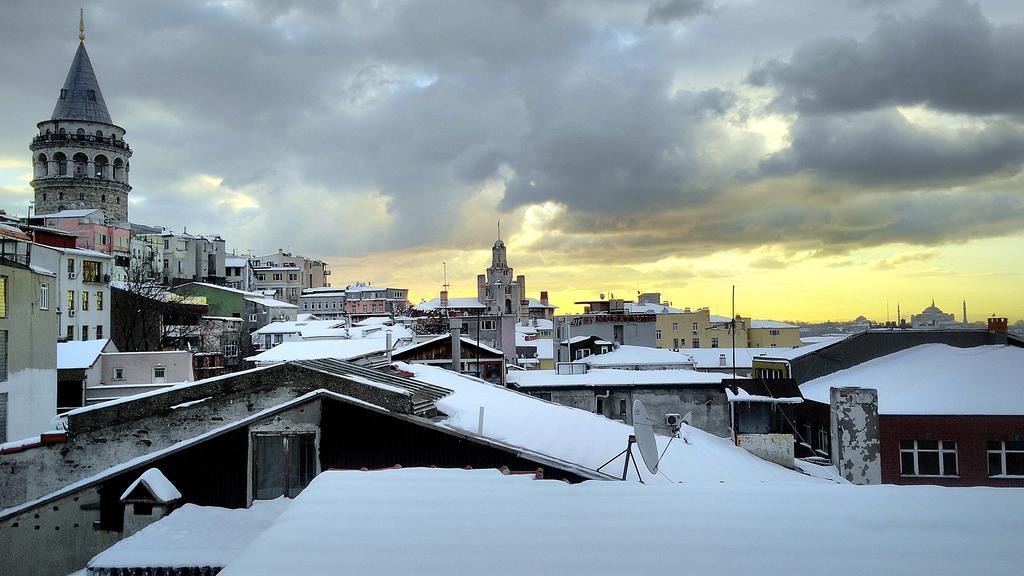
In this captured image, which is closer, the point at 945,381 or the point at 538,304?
the point at 945,381

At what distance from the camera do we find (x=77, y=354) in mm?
40906

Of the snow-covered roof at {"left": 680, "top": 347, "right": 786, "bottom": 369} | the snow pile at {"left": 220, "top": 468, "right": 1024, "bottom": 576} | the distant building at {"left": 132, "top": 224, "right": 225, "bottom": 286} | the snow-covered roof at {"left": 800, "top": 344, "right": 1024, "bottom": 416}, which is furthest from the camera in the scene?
the distant building at {"left": 132, "top": 224, "right": 225, "bottom": 286}

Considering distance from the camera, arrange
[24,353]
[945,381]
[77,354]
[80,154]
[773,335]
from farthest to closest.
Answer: [80,154] → [773,335] → [77,354] → [24,353] → [945,381]

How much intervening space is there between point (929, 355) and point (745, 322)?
230 feet

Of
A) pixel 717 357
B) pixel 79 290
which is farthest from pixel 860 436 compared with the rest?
pixel 79 290

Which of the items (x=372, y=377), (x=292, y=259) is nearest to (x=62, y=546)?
Answer: (x=372, y=377)

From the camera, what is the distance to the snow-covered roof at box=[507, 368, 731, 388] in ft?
107

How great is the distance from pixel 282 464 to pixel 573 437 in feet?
20.0

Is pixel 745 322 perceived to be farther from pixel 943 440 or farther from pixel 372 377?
pixel 372 377

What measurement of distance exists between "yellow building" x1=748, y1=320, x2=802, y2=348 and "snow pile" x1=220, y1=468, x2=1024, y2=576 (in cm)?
9516

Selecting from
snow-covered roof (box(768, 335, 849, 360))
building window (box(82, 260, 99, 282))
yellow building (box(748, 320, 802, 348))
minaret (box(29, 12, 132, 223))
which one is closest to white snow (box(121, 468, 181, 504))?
snow-covered roof (box(768, 335, 849, 360))

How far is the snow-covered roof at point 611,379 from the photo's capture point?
1281 inches

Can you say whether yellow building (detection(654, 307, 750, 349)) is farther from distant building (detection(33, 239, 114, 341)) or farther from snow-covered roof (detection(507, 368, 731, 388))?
distant building (detection(33, 239, 114, 341))

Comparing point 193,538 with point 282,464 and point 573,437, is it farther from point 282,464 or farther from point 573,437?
point 573,437
